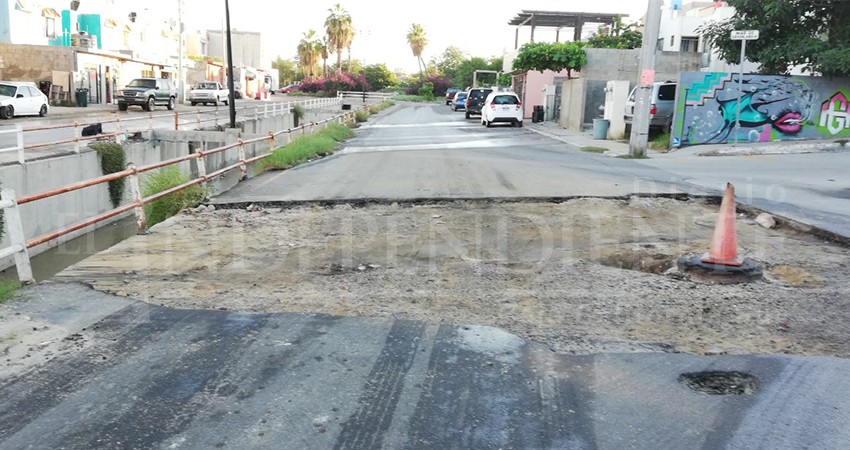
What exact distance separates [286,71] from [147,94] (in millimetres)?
105076

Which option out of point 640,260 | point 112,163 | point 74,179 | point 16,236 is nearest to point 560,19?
point 112,163

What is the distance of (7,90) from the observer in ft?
96.8

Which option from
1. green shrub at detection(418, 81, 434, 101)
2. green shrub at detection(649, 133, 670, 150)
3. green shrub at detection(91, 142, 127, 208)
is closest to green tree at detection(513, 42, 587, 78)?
green shrub at detection(649, 133, 670, 150)

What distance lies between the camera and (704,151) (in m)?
19.0

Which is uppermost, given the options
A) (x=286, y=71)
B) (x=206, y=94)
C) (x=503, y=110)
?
(x=286, y=71)

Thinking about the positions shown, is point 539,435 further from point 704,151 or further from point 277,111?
point 277,111

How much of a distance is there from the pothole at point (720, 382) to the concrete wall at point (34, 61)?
45514 millimetres

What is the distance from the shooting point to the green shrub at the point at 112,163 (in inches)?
708

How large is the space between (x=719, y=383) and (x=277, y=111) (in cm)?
3327

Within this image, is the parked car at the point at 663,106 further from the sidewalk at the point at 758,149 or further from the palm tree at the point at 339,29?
the palm tree at the point at 339,29

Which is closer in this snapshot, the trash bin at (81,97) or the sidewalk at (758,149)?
the sidewalk at (758,149)

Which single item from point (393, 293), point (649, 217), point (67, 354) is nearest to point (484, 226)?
point (649, 217)

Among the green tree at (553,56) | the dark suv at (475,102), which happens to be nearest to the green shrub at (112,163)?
the green tree at (553,56)

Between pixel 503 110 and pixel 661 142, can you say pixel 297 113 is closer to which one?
pixel 503 110
